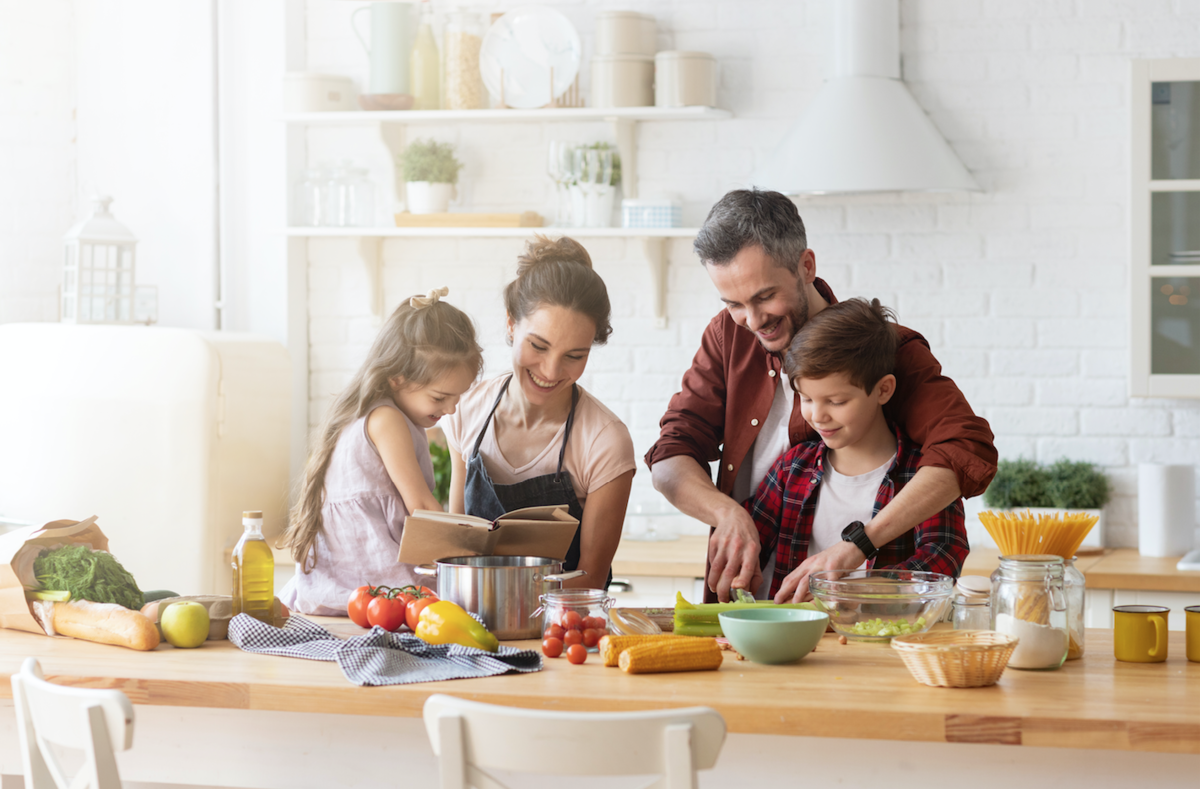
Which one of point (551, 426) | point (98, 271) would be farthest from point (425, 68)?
point (551, 426)

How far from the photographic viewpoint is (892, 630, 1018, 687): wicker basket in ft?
4.92

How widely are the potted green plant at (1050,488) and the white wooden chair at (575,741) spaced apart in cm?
248

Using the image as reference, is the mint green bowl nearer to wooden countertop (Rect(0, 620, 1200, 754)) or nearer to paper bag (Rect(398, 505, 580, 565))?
wooden countertop (Rect(0, 620, 1200, 754))

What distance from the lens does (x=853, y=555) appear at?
1.92 m

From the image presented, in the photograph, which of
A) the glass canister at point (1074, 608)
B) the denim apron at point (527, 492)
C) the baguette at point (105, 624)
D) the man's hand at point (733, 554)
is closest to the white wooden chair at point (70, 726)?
the baguette at point (105, 624)

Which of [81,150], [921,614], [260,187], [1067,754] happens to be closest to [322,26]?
[260,187]

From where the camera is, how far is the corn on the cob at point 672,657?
5.22 ft

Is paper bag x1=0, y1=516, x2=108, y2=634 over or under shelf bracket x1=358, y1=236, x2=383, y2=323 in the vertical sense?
under

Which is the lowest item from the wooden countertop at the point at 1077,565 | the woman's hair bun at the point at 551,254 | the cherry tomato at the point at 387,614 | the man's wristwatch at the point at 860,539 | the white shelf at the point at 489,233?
the wooden countertop at the point at 1077,565

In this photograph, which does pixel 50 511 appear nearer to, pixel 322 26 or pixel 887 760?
pixel 322 26

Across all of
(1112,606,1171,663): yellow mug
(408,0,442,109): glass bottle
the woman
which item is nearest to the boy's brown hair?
the woman

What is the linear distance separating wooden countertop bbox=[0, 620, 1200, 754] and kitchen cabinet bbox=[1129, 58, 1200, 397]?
1.85 meters

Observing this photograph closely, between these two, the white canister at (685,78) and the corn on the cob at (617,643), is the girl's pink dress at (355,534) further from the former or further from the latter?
the white canister at (685,78)

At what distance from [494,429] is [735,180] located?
174 cm
